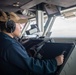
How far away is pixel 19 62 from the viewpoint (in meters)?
1.50

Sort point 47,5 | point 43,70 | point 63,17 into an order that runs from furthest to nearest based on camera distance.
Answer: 1. point 63,17
2. point 47,5
3. point 43,70

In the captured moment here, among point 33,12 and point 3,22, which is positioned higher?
point 3,22

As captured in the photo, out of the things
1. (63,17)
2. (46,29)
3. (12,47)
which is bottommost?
(46,29)

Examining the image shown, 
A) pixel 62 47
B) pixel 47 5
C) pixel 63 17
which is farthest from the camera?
pixel 63 17

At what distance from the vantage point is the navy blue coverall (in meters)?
1.50

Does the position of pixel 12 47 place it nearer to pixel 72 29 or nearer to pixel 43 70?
pixel 43 70

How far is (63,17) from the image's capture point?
12.5 feet

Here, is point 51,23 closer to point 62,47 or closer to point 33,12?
point 33,12

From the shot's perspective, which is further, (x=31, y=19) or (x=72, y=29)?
(x=31, y=19)

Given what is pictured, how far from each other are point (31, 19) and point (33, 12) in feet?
1.56

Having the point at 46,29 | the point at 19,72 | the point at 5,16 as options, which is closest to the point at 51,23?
the point at 46,29

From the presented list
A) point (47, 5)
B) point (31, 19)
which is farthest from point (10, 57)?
point (31, 19)

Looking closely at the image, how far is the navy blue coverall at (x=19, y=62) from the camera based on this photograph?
1.50 meters

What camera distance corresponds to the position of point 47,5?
3.49 metres
